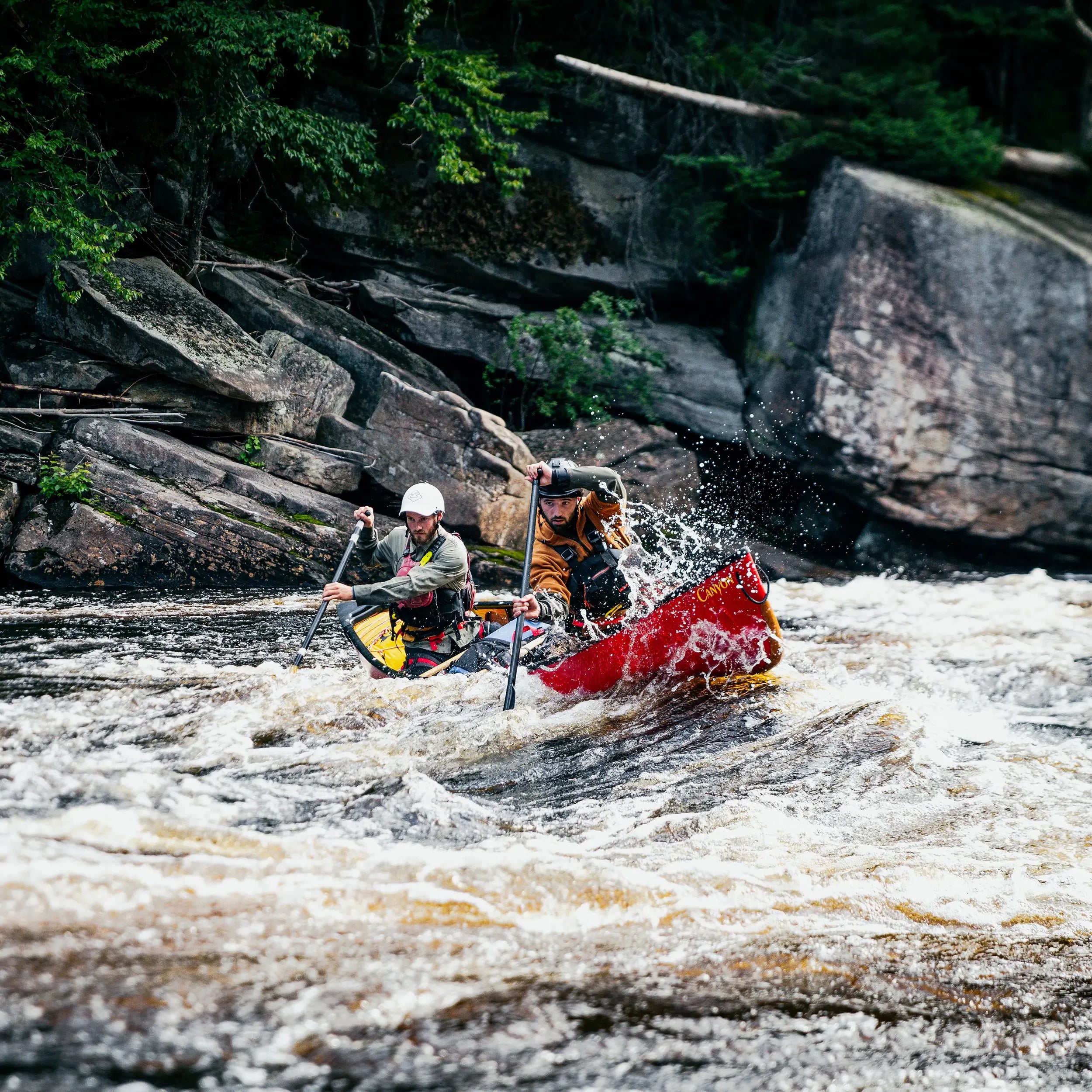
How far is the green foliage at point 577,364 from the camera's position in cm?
1466

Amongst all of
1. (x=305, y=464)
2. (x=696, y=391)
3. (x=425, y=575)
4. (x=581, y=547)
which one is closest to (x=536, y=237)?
(x=696, y=391)

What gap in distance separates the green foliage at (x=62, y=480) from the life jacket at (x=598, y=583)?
207 inches

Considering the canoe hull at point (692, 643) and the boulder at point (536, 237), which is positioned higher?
the boulder at point (536, 237)

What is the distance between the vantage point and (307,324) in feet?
41.5

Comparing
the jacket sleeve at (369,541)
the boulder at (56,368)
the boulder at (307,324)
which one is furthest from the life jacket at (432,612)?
the boulder at (307,324)

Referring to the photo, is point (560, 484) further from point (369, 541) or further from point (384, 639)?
point (384, 639)

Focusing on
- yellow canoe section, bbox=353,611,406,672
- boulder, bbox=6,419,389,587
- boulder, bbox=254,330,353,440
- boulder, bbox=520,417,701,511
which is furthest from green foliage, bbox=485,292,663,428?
yellow canoe section, bbox=353,611,406,672

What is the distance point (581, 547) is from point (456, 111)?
992 centimetres

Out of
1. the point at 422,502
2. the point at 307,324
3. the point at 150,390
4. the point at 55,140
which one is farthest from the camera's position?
the point at 307,324

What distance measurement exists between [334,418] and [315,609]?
3411mm

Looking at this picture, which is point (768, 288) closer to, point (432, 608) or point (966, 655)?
point (966, 655)

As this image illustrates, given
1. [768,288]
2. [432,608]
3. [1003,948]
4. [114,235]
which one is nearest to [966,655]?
[432,608]

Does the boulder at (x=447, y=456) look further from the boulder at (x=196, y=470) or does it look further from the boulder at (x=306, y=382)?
the boulder at (x=196, y=470)

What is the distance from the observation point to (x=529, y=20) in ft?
51.9
